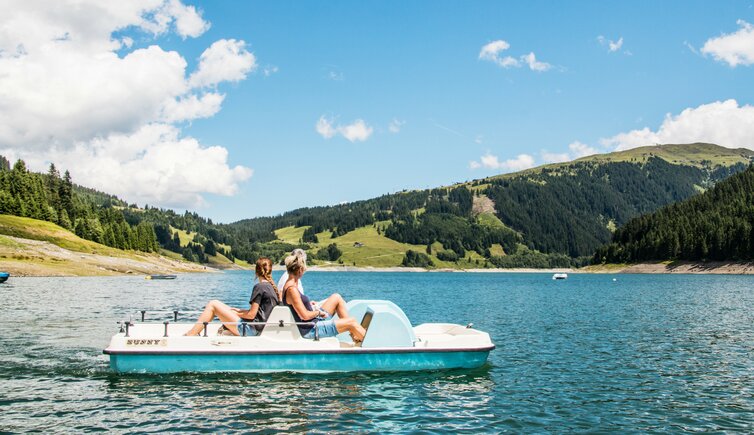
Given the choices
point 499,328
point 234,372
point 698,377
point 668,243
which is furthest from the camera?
point 668,243

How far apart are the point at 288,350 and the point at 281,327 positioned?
886mm

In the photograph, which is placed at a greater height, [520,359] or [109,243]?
[109,243]

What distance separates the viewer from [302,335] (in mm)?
21000

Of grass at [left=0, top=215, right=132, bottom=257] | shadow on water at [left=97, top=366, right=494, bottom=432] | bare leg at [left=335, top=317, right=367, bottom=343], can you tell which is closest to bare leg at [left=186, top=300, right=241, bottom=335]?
shadow on water at [left=97, top=366, right=494, bottom=432]

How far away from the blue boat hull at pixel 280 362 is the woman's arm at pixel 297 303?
1.34m

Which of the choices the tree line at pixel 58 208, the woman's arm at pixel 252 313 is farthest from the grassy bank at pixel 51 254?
the woman's arm at pixel 252 313

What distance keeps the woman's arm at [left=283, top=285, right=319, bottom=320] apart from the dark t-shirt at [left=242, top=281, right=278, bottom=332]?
0.53 metres

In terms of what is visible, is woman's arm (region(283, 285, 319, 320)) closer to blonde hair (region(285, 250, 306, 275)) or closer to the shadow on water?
blonde hair (region(285, 250, 306, 275))

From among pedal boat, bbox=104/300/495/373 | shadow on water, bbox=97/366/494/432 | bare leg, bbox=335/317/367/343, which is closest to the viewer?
shadow on water, bbox=97/366/494/432

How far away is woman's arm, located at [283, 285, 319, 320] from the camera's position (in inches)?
805

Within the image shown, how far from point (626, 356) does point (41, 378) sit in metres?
24.6

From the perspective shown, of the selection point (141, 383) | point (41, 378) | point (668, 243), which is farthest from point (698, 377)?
point (668, 243)

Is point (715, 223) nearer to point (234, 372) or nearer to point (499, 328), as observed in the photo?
point (499, 328)

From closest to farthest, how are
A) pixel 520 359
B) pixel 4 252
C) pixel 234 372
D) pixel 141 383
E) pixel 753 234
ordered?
pixel 141 383, pixel 234 372, pixel 520 359, pixel 4 252, pixel 753 234
